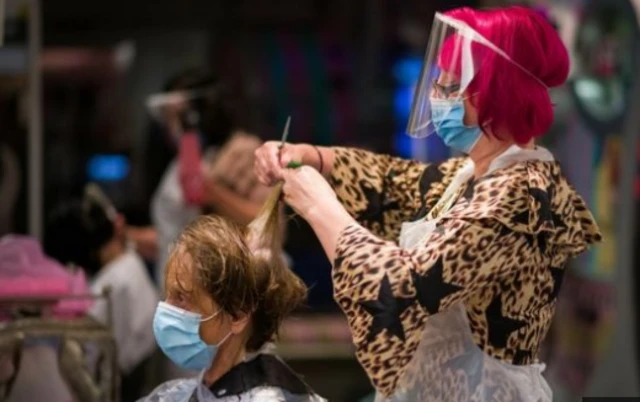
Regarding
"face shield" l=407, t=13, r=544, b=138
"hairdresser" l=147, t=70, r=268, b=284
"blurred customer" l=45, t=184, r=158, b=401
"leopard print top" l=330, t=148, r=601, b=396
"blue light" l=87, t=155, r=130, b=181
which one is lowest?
"blue light" l=87, t=155, r=130, b=181

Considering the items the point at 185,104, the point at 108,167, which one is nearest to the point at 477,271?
the point at 185,104

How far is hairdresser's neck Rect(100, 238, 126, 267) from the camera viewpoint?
5496 millimetres

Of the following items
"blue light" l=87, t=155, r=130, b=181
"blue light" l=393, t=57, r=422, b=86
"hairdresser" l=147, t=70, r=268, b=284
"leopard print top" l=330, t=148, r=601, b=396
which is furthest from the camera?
"blue light" l=393, t=57, r=422, b=86

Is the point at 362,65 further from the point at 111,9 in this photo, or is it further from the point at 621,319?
the point at 621,319

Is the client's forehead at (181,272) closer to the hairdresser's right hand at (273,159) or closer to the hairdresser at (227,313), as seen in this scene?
the hairdresser at (227,313)

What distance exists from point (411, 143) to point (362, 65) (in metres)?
0.44

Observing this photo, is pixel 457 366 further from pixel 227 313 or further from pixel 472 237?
pixel 227 313

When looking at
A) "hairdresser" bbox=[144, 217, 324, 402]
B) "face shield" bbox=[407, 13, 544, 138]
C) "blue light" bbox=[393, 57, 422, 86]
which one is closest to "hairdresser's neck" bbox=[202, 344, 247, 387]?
"hairdresser" bbox=[144, 217, 324, 402]

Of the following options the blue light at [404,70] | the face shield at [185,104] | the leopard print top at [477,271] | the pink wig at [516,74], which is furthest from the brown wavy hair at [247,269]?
the blue light at [404,70]

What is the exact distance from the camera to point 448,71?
328 centimetres

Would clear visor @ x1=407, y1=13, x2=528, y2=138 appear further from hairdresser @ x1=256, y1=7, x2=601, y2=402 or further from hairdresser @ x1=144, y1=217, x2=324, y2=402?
hairdresser @ x1=144, y1=217, x2=324, y2=402

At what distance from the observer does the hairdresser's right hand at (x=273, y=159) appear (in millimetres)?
3404

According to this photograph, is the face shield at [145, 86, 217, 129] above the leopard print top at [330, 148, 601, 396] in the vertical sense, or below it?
below

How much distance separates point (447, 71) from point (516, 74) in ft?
0.52
